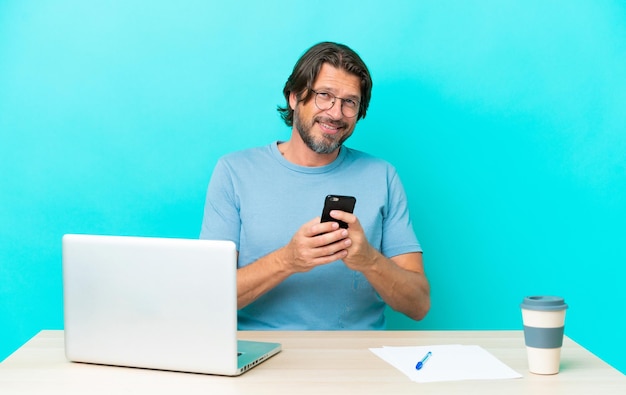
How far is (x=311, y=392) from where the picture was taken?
140 cm

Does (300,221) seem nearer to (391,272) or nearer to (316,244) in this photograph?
(391,272)

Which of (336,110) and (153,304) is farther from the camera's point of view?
(336,110)

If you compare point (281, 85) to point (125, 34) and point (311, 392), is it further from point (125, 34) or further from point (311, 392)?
point (311, 392)

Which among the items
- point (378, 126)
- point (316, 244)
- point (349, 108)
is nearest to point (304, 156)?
point (349, 108)

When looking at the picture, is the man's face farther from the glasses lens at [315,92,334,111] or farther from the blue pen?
the blue pen

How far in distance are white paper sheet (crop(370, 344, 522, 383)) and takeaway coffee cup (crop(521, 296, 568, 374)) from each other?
0.06m

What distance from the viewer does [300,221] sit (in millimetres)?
2346

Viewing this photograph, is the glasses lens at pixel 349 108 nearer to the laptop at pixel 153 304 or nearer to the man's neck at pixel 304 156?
the man's neck at pixel 304 156

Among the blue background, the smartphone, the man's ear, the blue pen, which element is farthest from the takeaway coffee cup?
the blue background

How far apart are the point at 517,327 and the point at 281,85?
129cm

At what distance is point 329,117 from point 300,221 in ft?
1.12

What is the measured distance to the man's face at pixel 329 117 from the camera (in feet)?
7.80

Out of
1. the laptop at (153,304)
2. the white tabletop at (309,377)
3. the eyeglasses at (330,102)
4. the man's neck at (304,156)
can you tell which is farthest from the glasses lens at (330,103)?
the laptop at (153,304)

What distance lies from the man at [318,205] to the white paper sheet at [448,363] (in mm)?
501
